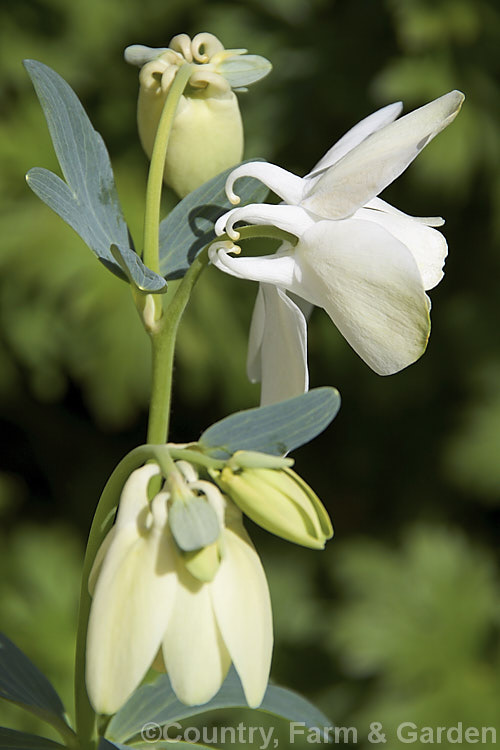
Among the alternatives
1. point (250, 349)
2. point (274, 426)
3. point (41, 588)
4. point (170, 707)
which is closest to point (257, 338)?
point (250, 349)

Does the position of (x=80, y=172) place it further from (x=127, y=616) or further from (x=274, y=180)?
(x=127, y=616)

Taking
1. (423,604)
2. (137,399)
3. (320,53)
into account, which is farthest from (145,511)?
(320,53)

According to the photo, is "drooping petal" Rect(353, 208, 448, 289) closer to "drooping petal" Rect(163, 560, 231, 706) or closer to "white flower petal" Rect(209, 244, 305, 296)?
"white flower petal" Rect(209, 244, 305, 296)

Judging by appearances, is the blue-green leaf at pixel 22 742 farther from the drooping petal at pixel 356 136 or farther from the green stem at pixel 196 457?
the drooping petal at pixel 356 136

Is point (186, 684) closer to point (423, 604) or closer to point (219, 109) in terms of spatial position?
point (219, 109)

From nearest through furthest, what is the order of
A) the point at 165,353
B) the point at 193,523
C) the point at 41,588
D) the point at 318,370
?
the point at 193,523 < the point at 165,353 < the point at 41,588 < the point at 318,370

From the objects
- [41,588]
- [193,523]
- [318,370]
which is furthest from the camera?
[318,370]
